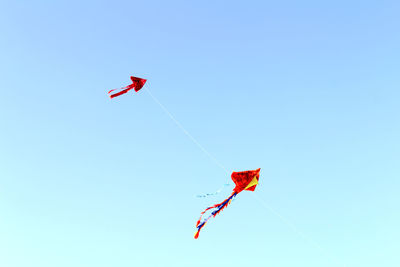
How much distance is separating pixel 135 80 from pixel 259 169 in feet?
34.1

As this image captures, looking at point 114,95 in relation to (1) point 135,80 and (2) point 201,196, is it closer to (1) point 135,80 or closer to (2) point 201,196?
(1) point 135,80

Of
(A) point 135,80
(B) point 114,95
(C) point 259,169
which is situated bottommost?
(C) point 259,169

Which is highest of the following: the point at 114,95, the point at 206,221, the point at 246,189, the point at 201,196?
the point at 114,95

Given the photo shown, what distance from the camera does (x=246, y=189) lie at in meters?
19.7

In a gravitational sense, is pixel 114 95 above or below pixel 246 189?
Answer: above

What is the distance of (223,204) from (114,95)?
33.4 ft

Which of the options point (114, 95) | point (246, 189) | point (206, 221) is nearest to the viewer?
point (206, 221)

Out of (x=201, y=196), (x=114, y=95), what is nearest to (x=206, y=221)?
(x=201, y=196)

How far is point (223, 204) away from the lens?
18.0 m

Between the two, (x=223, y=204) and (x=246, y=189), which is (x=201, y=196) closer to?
(x=223, y=204)

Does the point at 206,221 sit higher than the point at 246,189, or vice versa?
the point at 246,189

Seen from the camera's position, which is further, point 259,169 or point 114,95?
point 114,95

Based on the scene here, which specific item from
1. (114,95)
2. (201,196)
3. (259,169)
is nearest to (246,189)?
(259,169)

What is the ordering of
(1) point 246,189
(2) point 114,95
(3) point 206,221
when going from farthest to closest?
(2) point 114,95 → (1) point 246,189 → (3) point 206,221
